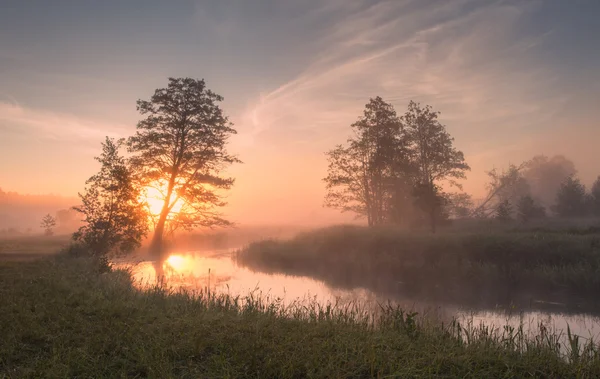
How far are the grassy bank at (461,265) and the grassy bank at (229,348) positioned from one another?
8.93 meters

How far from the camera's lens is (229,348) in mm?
6180

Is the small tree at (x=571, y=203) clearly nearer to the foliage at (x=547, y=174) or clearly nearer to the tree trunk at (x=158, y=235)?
the foliage at (x=547, y=174)

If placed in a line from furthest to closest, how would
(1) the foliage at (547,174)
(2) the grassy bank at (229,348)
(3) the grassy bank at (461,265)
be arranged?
(1) the foliage at (547,174), (3) the grassy bank at (461,265), (2) the grassy bank at (229,348)

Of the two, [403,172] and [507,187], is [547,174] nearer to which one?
[507,187]

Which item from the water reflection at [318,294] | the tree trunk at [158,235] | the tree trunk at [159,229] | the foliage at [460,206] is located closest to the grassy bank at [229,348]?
the water reflection at [318,294]

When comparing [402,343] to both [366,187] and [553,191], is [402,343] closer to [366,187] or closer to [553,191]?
[366,187]

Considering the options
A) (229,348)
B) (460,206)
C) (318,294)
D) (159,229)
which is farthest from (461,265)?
(460,206)

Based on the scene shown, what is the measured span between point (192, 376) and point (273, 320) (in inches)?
116

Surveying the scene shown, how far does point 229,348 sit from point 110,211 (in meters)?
16.1

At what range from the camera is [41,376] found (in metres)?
5.23

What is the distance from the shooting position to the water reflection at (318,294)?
1105 cm

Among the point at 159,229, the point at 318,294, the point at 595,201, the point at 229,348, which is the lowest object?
the point at 318,294

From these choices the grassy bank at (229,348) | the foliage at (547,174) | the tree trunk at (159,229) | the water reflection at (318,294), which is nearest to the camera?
the grassy bank at (229,348)

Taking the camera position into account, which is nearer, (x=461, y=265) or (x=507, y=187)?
(x=461, y=265)
